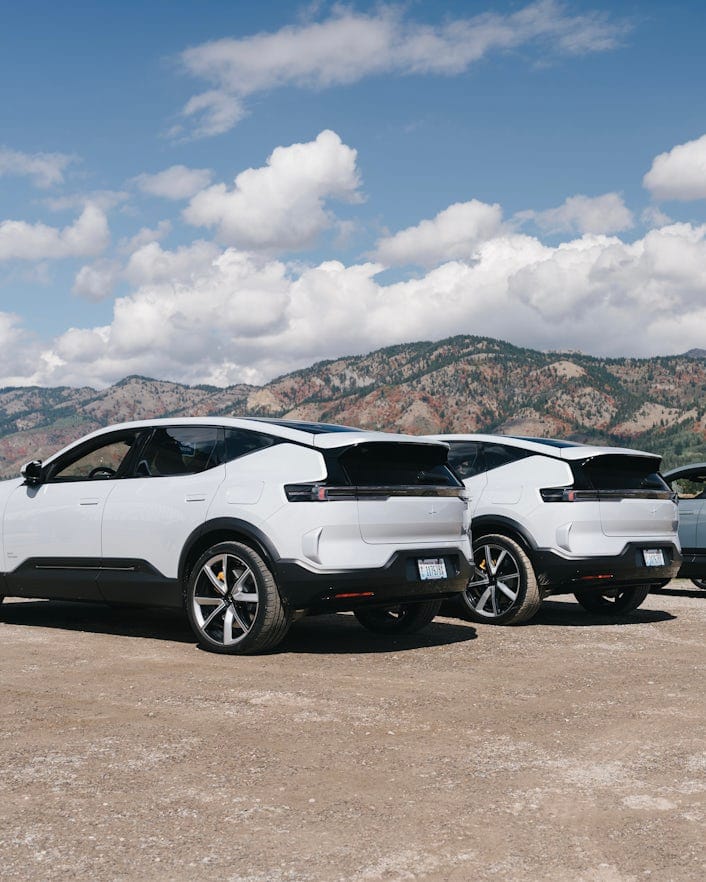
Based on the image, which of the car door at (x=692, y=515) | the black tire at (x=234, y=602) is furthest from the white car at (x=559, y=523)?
the car door at (x=692, y=515)

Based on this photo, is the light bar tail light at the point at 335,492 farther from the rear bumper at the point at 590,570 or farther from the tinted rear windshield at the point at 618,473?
the tinted rear windshield at the point at 618,473

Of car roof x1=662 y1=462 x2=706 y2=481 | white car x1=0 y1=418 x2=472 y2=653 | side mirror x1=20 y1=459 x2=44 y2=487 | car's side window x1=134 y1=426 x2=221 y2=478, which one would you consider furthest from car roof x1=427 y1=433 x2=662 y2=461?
side mirror x1=20 y1=459 x2=44 y2=487

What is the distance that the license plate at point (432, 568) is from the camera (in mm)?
7359

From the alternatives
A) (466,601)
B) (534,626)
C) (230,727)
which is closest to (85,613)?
(466,601)

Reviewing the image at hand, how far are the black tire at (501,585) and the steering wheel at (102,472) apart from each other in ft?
10.7

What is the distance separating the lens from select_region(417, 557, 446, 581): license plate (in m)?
7.36

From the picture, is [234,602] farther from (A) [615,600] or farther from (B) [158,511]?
(A) [615,600]

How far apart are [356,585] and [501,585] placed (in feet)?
8.20

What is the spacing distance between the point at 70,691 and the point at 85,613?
382 cm

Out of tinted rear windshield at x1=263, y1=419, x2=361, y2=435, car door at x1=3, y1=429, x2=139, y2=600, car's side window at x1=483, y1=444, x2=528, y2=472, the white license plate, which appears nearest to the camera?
tinted rear windshield at x1=263, y1=419, x2=361, y2=435

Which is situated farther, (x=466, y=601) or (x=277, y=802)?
(x=466, y=601)

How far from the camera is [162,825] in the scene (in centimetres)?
356

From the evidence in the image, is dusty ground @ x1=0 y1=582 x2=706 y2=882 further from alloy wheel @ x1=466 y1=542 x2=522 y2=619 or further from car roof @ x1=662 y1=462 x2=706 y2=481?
car roof @ x1=662 y1=462 x2=706 y2=481

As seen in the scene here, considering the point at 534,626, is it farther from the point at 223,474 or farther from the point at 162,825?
the point at 162,825
